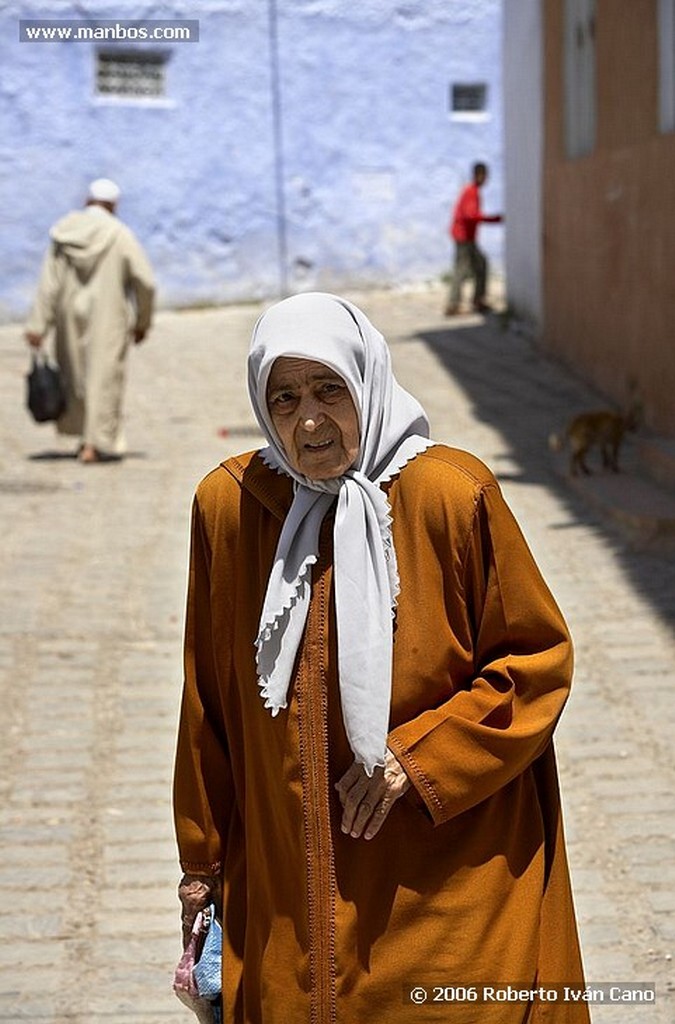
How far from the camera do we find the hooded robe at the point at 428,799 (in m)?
2.59

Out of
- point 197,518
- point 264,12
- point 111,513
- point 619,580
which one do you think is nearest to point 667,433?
point 619,580

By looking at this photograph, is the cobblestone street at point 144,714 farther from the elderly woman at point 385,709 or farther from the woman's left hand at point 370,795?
the woman's left hand at point 370,795

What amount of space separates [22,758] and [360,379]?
11.7 feet

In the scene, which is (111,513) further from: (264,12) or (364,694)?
(264,12)

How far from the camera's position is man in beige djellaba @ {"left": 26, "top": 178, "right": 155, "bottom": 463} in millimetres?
11516

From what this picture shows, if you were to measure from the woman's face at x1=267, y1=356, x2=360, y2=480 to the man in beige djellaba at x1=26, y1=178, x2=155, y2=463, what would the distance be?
29.6 ft

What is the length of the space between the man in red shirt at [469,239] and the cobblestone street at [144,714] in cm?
654

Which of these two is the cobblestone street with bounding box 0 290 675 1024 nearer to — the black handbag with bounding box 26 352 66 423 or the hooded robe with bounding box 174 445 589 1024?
the black handbag with bounding box 26 352 66 423

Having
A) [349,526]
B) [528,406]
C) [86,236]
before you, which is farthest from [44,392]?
[349,526]

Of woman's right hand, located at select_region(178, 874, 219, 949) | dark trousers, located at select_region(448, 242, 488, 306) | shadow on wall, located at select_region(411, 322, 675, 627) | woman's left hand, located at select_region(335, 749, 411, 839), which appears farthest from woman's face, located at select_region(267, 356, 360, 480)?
dark trousers, located at select_region(448, 242, 488, 306)

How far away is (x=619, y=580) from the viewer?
792 centimetres

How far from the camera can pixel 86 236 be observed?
11477 mm

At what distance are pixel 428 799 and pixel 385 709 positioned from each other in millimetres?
151

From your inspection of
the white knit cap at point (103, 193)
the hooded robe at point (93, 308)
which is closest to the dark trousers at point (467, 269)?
the white knit cap at point (103, 193)
